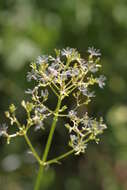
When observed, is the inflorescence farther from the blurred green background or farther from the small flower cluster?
the blurred green background

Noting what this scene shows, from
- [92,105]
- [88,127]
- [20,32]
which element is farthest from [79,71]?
[92,105]

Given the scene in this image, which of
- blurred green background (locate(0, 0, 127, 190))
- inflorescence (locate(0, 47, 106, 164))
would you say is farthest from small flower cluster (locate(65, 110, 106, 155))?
blurred green background (locate(0, 0, 127, 190))

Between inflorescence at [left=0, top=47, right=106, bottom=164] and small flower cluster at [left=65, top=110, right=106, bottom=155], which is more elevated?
inflorescence at [left=0, top=47, right=106, bottom=164]

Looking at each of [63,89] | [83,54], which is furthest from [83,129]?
[83,54]

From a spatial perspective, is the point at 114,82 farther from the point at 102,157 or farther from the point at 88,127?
the point at 88,127

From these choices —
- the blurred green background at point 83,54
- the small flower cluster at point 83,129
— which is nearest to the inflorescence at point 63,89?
the small flower cluster at point 83,129

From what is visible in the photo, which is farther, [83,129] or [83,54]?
[83,54]

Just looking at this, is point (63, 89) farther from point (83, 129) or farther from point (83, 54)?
point (83, 54)

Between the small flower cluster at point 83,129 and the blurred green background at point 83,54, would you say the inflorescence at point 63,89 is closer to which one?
the small flower cluster at point 83,129
